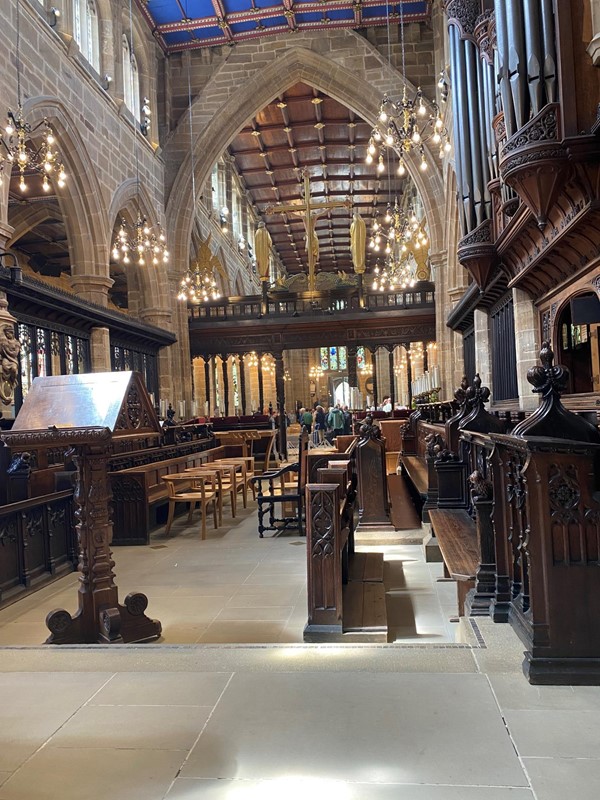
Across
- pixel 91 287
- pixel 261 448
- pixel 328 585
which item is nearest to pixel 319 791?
pixel 328 585

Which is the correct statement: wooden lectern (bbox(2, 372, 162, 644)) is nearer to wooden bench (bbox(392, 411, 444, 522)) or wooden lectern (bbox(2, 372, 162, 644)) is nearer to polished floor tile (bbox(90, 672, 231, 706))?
polished floor tile (bbox(90, 672, 231, 706))

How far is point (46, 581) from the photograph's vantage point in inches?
195

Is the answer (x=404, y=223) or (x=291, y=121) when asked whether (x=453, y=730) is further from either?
(x=291, y=121)

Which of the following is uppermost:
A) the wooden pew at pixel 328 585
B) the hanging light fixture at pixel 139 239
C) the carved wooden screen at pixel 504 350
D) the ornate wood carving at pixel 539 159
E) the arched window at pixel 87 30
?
the arched window at pixel 87 30

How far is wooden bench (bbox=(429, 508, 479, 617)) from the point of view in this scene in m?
3.04

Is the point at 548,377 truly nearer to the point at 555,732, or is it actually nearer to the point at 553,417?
the point at 553,417

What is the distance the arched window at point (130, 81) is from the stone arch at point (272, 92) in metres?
1.63

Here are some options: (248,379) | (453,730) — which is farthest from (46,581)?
(248,379)

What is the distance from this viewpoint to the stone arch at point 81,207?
11617 millimetres

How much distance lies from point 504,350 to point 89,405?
713 centimetres

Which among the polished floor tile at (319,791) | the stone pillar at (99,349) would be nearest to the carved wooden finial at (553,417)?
the polished floor tile at (319,791)

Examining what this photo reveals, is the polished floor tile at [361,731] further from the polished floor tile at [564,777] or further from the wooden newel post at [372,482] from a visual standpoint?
the wooden newel post at [372,482]

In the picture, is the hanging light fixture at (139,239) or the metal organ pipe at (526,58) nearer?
the metal organ pipe at (526,58)

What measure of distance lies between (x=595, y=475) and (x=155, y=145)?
16.6 metres
